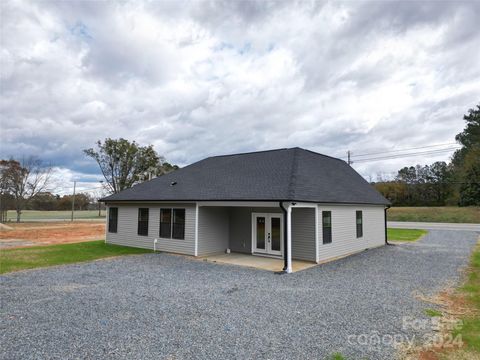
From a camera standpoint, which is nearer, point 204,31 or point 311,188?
point 204,31

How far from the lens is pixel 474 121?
1668 inches

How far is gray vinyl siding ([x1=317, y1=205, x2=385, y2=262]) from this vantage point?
11.6 m

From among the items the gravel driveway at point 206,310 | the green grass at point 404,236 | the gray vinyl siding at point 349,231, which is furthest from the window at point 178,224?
the green grass at point 404,236

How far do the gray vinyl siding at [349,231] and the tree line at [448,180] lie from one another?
3539 cm

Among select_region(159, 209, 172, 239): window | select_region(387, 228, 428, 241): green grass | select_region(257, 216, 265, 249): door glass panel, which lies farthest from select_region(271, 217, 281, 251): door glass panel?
select_region(387, 228, 428, 241): green grass

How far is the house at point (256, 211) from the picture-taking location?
1106cm

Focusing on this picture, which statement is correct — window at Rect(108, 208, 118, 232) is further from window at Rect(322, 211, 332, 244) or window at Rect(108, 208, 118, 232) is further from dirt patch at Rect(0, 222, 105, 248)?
window at Rect(322, 211, 332, 244)

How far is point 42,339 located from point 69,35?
11.9 m

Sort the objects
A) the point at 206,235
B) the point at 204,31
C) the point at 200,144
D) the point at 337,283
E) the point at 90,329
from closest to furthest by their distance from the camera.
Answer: the point at 90,329, the point at 337,283, the point at 204,31, the point at 206,235, the point at 200,144

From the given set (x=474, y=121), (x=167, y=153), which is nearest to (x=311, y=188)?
(x=167, y=153)

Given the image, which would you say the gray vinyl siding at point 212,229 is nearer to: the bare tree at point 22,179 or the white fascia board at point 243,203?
the white fascia board at point 243,203

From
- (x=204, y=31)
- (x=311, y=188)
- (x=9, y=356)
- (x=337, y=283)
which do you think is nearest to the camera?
(x=9, y=356)

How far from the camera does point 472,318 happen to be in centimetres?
546

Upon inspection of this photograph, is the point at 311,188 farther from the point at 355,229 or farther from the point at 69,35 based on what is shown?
the point at 69,35
